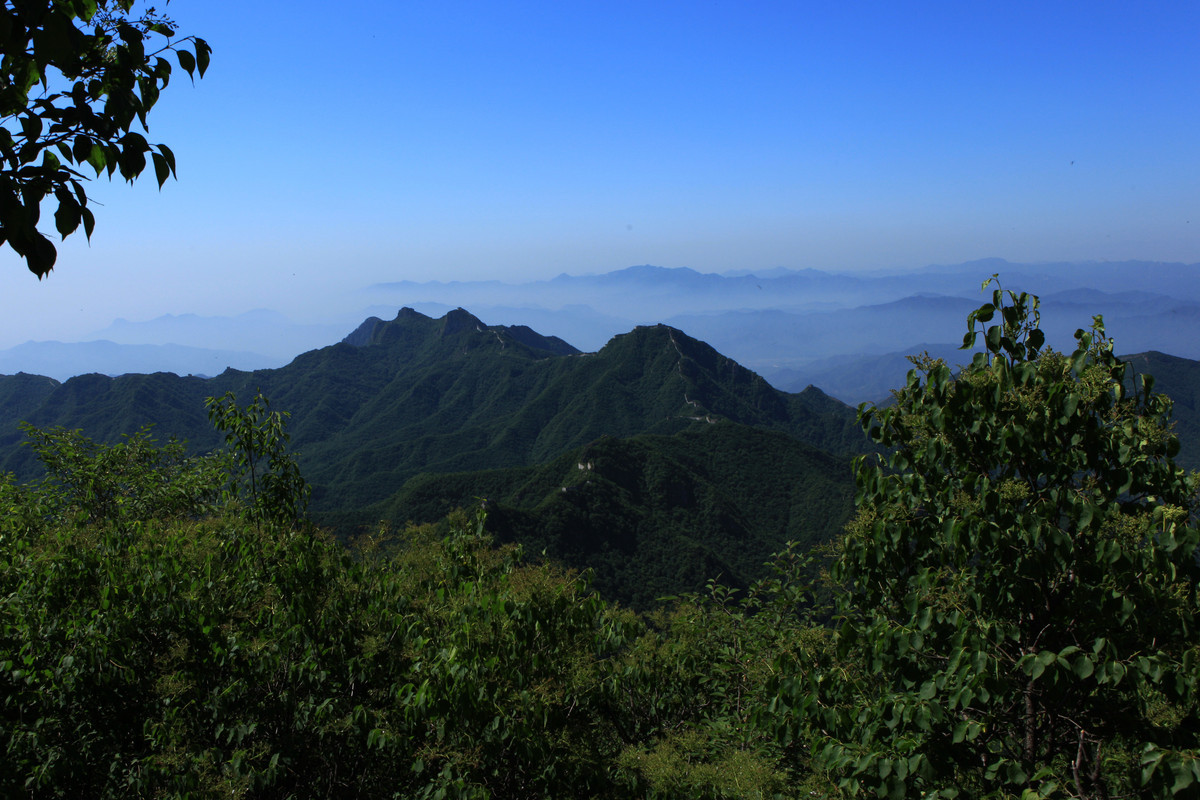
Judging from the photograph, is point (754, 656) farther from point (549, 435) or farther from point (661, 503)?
point (549, 435)

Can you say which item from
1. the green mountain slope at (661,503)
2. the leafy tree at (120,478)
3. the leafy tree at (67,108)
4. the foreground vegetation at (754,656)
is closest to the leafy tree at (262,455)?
the foreground vegetation at (754,656)

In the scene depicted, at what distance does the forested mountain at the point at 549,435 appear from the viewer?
189 ft

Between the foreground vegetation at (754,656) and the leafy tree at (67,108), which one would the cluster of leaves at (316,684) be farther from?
the leafy tree at (67,108)

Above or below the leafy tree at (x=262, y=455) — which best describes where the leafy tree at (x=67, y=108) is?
above

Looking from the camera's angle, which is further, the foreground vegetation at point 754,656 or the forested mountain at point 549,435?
the forested mountain at point 549,435

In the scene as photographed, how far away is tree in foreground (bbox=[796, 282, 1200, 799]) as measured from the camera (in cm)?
323

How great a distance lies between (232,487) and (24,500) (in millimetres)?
6037

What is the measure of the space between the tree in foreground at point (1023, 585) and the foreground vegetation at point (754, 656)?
0.02 m

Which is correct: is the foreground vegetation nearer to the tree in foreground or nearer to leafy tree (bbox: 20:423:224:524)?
the tree in foreground

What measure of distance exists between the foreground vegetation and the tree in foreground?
22 millimetres

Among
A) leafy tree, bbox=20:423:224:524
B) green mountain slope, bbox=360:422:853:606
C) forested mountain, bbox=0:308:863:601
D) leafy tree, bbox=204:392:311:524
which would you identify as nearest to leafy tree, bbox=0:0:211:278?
leafy tree, bbox=204:392:311:524

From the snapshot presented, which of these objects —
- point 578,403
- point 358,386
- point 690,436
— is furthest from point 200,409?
point 690,436

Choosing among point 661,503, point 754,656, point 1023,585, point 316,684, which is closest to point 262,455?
point 316,684

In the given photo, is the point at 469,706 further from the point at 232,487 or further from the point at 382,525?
the point at 232,487
